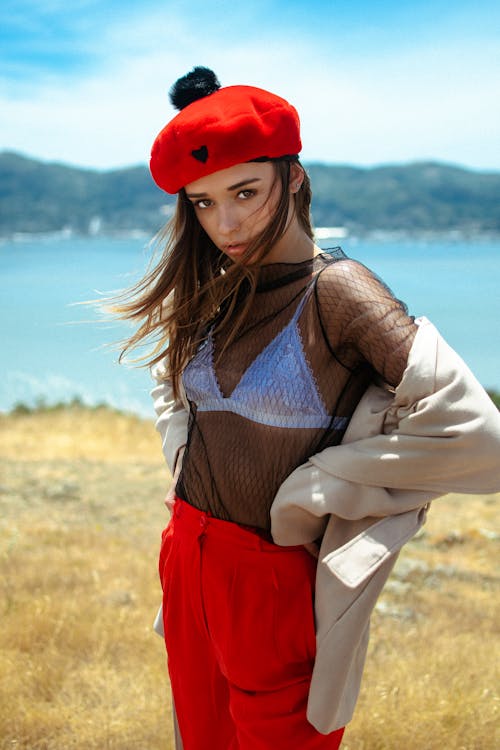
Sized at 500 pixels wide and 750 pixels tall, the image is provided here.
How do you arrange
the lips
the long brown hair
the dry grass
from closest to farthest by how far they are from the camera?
the lips
the long brown hair
the dry grass

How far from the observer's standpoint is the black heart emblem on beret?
63.6 inches

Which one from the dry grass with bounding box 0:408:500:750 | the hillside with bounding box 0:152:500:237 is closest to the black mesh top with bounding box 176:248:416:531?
the dry grass with bounding box 0:408:500:750

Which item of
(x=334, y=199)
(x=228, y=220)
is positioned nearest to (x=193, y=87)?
(x=228, y=220)

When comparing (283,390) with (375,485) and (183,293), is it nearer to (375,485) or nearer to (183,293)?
(375,485)

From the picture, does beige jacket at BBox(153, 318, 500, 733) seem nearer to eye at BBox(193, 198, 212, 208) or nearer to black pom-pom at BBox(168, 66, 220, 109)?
eye at BBox(193, 198, 212, 208)

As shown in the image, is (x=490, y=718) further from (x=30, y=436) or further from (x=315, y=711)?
(x=30, y=436)

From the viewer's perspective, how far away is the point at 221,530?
5.59 ft

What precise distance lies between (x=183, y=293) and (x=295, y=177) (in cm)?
41

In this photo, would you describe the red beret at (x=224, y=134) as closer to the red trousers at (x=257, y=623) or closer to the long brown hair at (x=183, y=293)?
the long brown hair at (x=183, y=293)

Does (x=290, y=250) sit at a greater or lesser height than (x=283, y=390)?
greater

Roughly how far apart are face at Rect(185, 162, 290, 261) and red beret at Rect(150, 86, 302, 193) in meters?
0.03

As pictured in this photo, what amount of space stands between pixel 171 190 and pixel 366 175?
2248 inches

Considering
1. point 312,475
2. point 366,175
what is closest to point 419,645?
point 312,475

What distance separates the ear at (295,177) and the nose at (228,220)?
6.3 inches
